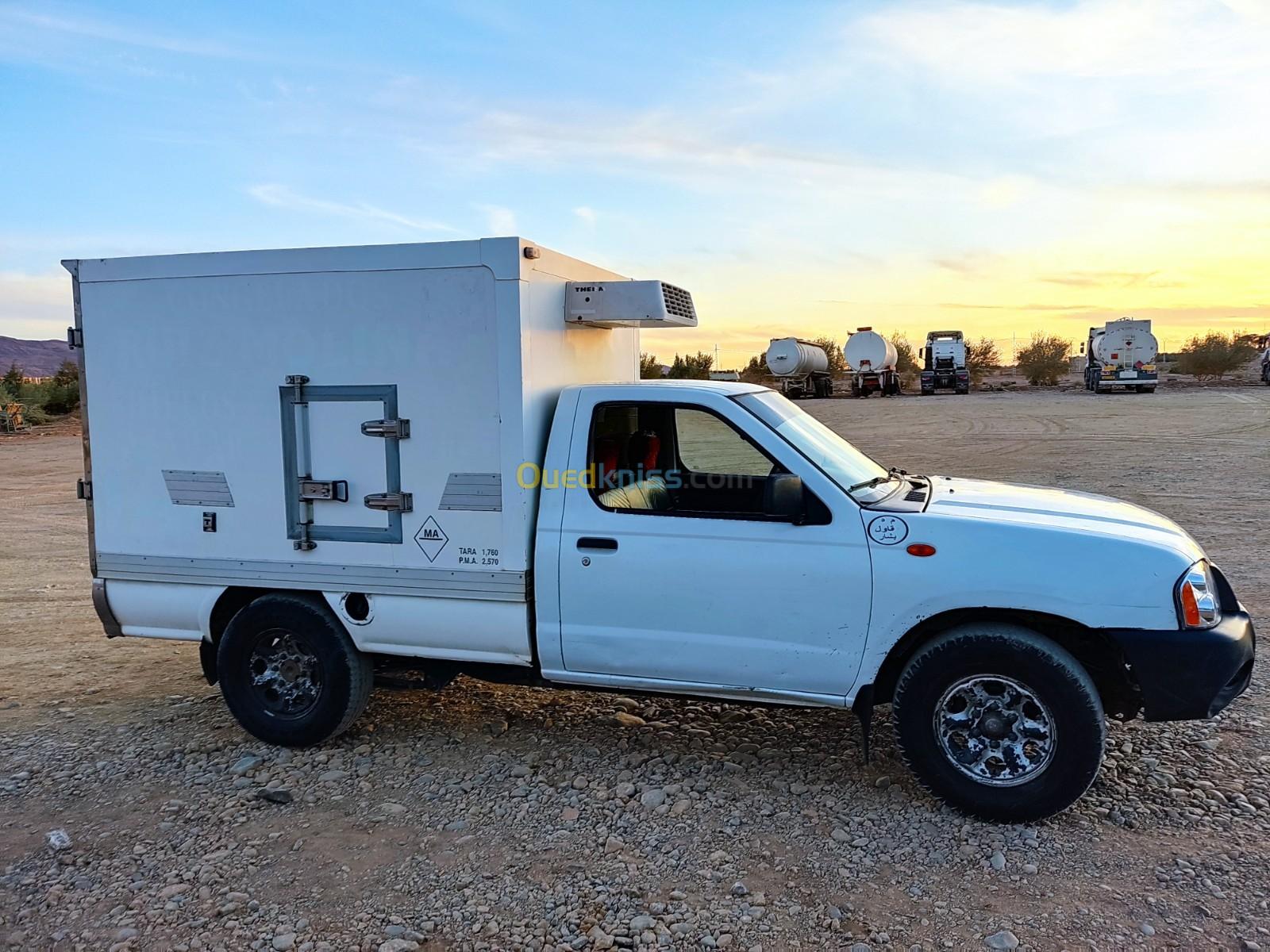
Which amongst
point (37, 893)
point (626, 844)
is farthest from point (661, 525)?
point (37, 893)

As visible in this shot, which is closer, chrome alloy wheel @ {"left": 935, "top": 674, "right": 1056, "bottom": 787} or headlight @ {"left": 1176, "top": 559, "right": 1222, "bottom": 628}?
headlight @ {"left": 1176, "top": 559, "right": 1222, "bottom": 628}

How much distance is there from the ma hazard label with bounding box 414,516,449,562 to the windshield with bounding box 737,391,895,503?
1.69 metres

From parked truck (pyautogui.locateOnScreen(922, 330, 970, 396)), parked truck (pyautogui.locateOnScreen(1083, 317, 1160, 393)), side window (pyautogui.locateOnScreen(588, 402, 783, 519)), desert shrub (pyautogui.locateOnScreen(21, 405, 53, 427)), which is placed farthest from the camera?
parked truck (pyautogui.locateOnScreen(922, 330, 970, 396))

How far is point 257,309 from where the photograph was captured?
5.01 metres

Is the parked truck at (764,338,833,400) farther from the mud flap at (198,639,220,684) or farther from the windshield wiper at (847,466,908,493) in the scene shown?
the mud flap at (198,639,220,684)

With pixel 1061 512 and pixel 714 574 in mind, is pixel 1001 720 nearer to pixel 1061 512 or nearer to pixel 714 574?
pixel 1061 512

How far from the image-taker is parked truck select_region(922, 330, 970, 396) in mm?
45312

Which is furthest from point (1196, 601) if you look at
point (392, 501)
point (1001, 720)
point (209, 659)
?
point (209, 659)

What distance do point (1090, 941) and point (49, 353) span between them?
141 meters

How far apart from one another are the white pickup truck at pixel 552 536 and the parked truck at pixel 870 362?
41589 mm

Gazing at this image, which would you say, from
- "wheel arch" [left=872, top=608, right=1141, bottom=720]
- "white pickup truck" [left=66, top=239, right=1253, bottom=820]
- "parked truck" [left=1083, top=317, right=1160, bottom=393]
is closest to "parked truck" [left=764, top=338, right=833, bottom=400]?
"parked truck" [left=1083, top=317, right=1160, bottom=393]

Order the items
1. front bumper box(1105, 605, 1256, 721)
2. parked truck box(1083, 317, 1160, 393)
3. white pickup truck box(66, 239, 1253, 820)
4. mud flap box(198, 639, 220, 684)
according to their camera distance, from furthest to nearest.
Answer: parked truck box(1083, 317, 1160, 393)
mud flap box(198, 639, 220, 684)
white pickup truck box(66, 239, 1253, 820)
front bumper box(1105, 605, 1256, 721)

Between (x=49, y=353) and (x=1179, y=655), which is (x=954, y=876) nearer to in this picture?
(x=1179, y=655)

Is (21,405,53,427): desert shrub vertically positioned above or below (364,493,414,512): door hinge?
above
